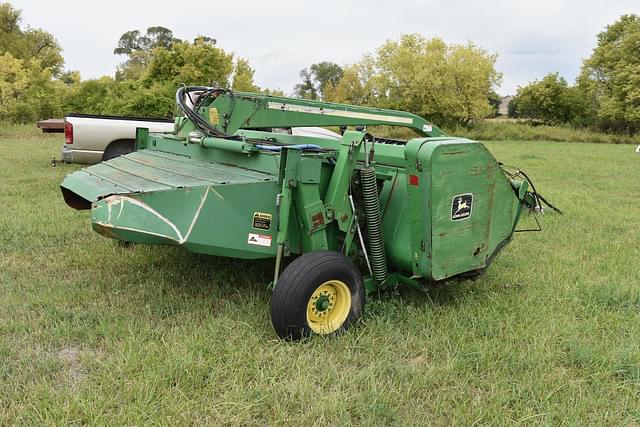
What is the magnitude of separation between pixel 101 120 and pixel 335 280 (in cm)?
766

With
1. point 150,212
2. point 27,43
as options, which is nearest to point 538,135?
point 150,212

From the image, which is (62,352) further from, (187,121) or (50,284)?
(187,121)

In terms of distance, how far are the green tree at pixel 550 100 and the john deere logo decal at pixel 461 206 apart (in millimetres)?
36999

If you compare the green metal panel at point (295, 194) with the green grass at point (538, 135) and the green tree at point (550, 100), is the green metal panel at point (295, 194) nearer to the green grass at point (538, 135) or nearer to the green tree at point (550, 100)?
the green grass at point (538, 135)

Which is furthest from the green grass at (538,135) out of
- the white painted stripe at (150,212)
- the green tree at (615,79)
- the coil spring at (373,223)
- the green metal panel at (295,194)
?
the white painted stripe at (150,212)

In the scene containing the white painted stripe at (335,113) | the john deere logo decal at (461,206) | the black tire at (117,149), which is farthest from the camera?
the black tire at (117,149)

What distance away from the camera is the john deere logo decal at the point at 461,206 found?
3.53 meters

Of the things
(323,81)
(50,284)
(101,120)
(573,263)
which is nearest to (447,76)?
(101,120)

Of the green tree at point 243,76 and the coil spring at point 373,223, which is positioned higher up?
the green tree at point 243,76

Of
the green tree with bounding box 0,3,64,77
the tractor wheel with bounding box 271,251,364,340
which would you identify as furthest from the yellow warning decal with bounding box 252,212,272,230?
the green tree with bounding box 0,3,64,77

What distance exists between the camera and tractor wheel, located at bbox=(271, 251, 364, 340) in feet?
10.1

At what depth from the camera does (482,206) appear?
373 centimetres

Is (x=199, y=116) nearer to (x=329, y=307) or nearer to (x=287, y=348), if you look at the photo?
(x=329, y=307)

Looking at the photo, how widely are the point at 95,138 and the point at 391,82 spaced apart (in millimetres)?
27427
